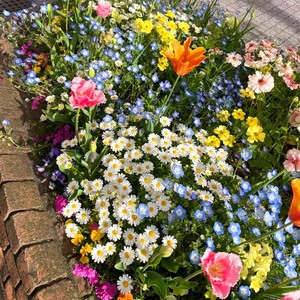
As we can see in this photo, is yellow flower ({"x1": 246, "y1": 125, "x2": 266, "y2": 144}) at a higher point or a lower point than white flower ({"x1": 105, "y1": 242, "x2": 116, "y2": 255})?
higher

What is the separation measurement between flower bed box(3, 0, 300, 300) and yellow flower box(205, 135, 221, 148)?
0.06 feet

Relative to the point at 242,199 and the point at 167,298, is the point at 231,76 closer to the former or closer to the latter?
the point at 242,199

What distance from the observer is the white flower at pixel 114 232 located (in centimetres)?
195

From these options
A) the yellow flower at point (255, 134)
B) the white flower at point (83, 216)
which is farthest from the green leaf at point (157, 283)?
the yellow flower at point (255, 134)

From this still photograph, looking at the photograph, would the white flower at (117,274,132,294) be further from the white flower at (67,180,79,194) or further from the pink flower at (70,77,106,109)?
the pink flower at (70,77,106,109)

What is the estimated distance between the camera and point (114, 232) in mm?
1962

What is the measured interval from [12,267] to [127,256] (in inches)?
23.6

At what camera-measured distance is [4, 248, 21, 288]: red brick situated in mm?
1897

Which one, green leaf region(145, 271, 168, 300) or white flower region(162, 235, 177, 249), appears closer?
green leaf region(145, 271, 168, 300)

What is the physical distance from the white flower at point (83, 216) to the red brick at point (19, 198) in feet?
0.73

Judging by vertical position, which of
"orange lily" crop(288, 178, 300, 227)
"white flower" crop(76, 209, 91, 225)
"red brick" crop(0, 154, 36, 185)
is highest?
"orange lily" crop(288, 178, 300, 227)

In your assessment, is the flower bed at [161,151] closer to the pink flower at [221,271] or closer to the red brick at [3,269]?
the pink flower at [221,271]

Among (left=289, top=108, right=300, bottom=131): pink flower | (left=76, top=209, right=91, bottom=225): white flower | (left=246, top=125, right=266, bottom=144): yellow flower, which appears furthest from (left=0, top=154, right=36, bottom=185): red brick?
(left=289, top=108, right=300, bottom=131): pink flower

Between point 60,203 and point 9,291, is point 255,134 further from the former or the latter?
point 9,291
